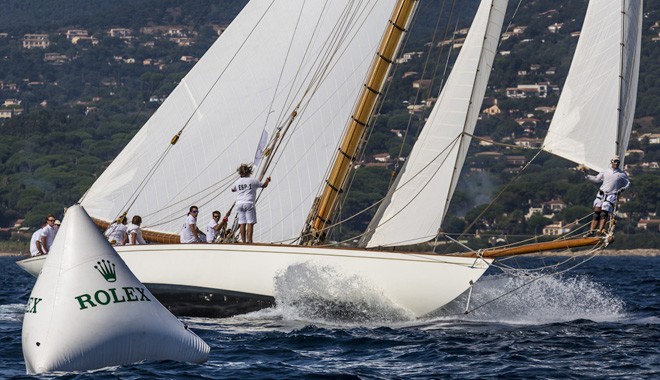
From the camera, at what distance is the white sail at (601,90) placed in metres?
15.6

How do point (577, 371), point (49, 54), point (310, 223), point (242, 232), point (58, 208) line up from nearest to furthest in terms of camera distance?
point (577, 371) → point (242, 232) → point (310, 223) → point (58, 208) → point (49, 54)

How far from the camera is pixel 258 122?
63.1ft


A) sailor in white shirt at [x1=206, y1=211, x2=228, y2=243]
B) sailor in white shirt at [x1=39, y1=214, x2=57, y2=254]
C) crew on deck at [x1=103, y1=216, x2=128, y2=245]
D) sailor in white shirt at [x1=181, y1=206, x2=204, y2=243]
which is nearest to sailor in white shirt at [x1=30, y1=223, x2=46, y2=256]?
sailor in white shirt at [x1=39, y1=214, x2=57, y2=254]

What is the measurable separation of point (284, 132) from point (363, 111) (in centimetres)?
113

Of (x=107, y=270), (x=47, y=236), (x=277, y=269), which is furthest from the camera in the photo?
(x=47, y=236)

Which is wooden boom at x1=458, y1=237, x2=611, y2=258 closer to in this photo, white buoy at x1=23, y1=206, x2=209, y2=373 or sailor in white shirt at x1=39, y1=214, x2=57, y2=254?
white buoy at x1=23, y1=206, x2=209, y2=373

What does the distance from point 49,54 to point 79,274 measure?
186m

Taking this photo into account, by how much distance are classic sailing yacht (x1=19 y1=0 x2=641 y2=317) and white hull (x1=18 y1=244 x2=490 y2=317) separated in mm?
36

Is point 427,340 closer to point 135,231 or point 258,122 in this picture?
point 135,231

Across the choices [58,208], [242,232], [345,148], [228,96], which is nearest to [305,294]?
[242,232]

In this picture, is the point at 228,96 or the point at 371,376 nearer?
the point at 371,376

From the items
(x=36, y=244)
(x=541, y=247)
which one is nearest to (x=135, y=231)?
(x=36, y=244)

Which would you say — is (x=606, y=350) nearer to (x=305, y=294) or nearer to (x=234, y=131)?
(x=305, y=294)

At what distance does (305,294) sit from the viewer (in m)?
16.5
